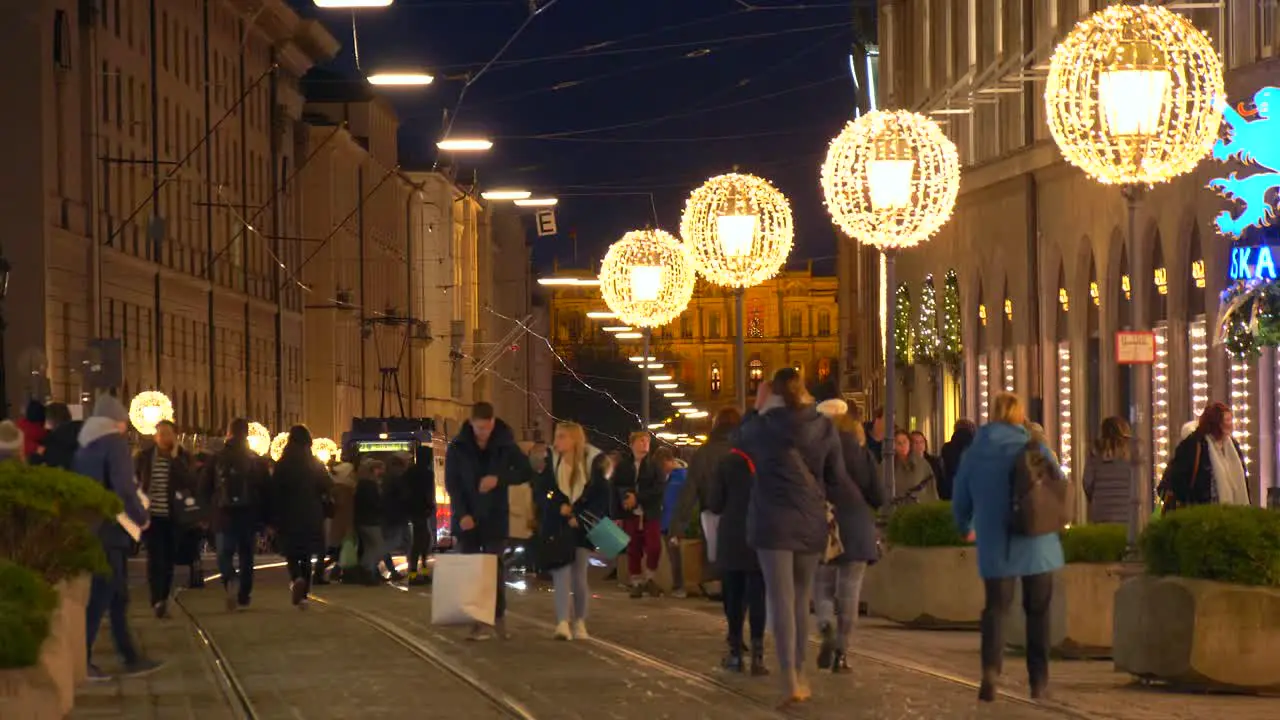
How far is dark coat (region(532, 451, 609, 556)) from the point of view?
854 inches

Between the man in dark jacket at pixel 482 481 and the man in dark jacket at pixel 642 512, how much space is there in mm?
8431

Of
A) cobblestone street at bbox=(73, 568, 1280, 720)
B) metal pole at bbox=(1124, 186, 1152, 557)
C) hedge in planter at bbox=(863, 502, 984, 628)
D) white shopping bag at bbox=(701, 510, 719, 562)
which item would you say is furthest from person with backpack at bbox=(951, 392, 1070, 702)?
hedge in planter at bbox=(863, 502, 984, 628)

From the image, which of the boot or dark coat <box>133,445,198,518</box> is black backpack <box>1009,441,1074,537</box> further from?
dark coat <box>133,445,198,518</box>

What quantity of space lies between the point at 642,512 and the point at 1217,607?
15.3 meters

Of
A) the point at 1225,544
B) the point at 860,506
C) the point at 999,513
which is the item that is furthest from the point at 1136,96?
the point at 999,513

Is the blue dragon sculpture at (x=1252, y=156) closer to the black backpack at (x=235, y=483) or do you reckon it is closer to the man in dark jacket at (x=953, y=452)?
the man in dark jacket at (x=953, y=452)

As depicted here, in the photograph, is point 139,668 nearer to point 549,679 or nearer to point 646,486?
point 549,679

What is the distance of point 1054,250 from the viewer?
45.4 meters

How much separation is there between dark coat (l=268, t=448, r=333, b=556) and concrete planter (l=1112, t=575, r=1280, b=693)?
40.9 feet

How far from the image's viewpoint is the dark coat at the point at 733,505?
18.1 m

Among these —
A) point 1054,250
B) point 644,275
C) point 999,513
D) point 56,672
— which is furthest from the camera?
point 1054,250

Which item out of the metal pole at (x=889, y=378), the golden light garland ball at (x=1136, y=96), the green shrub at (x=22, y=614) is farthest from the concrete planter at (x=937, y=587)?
the green shrub at (x=22, y=614)

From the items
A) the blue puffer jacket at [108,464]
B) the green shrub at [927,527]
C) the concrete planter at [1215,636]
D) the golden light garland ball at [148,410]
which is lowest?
the concrete planter at [1215,636]

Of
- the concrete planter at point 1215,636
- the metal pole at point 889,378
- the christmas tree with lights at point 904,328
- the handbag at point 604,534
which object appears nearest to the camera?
the concrete planter at point 1215,636
